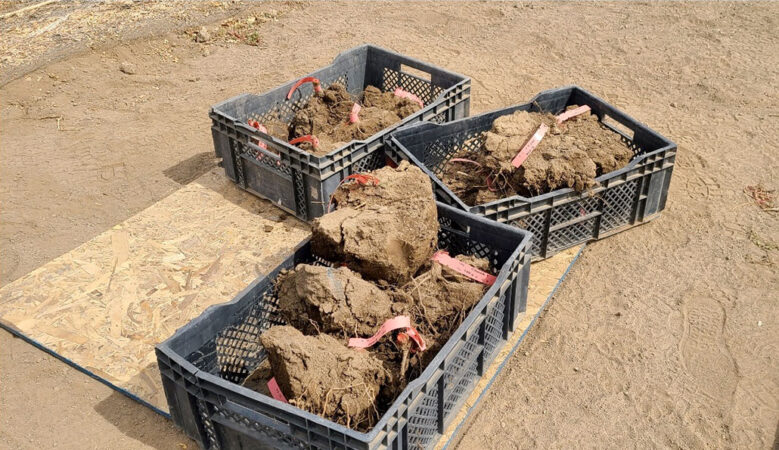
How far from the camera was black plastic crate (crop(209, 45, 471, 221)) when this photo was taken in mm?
6199

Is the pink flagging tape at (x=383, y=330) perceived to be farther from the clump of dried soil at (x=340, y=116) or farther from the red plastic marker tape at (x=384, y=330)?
the clump of dried soil at (x=340, y=116)

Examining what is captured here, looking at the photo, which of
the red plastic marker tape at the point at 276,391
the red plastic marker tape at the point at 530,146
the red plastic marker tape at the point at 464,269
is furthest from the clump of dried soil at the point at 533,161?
the red plastic marker tape at the point at 276,391

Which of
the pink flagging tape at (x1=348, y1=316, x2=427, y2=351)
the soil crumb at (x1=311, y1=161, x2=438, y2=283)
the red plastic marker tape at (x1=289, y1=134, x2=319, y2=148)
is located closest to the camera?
the pink flagging tape at (x1=348, y1=316, x2=427, y2=351)

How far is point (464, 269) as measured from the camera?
5.19 metres

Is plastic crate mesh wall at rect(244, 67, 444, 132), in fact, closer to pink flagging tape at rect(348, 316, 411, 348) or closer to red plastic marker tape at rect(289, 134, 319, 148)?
red plastic marker tape at rect(289, 134, 319, 148)

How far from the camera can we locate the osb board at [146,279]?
537 centimetres

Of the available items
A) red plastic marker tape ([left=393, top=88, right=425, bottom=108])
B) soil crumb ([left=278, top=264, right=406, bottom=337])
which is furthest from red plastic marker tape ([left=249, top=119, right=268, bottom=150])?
soil crumb ([left=278, top=264, right=406, bottom=337])

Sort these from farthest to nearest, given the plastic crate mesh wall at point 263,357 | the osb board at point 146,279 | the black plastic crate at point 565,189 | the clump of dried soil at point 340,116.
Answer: the clump of dried soil at point 340,116 < the black plastic crate at point 565,189 < the osb board at point 146,279 < the plastic crate mesh wall at point 263,357

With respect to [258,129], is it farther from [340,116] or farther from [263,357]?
[263,357]

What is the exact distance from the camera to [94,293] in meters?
5.86

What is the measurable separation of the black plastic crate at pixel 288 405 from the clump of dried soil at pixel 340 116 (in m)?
1.55

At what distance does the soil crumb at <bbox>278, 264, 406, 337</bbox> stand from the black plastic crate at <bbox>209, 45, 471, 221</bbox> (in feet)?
4.64

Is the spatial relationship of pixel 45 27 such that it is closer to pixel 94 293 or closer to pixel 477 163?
pixel 94 293

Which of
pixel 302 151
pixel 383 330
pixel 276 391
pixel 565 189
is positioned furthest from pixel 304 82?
pixel 276 391
